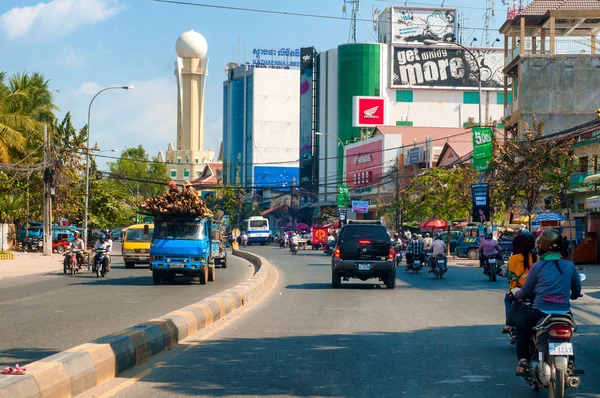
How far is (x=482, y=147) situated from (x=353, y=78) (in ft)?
257

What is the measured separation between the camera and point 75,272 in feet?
104

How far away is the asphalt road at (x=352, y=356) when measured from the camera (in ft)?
26.4

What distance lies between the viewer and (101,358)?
8.40 meters

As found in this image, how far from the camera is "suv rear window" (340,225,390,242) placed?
A: 2331 cm

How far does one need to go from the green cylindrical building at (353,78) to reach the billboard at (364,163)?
759 cm

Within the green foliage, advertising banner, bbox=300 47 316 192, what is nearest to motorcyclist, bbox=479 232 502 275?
the green foliage

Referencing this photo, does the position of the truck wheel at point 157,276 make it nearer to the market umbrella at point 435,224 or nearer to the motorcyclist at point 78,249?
the motorcyclist at point 78,249

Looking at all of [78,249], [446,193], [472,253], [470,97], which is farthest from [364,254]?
[470,97]

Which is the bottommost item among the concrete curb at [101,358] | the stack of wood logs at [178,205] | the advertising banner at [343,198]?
the concrete curb at [101,358]

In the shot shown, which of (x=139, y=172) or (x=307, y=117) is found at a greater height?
(x=307, y=117)

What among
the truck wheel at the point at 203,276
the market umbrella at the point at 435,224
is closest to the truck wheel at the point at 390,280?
the truck wheel at the point at 203,276

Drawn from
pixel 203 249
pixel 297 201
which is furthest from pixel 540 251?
pixel 297 201

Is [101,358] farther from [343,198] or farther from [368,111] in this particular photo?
[368,111]

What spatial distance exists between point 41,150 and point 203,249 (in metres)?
27.0
